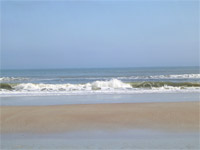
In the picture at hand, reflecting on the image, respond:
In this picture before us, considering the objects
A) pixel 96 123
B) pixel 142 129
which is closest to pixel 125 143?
pixel 142 129

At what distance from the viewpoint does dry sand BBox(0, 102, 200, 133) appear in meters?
7.86

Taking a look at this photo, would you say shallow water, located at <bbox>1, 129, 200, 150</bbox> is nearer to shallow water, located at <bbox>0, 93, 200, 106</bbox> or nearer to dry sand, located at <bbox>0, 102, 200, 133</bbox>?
dry sand, located at <bbox>0, 102, 200, 133</bbox>

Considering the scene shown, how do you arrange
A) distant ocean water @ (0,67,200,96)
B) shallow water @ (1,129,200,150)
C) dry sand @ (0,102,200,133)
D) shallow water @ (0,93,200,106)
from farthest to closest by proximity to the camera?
distant ocean water @ (0,67,200,96)
shallow water @ (0,93,200,106)
dry sand @ (0,102,200,133)
shallow water @ (1,129,200,150)

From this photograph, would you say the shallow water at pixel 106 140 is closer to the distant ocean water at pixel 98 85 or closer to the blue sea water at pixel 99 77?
the distant ocean water at pixel 98 85

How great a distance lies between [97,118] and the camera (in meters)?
8.93

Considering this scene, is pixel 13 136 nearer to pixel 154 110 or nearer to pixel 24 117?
pixel 24 117

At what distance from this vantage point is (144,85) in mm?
21609

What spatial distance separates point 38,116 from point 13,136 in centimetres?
248

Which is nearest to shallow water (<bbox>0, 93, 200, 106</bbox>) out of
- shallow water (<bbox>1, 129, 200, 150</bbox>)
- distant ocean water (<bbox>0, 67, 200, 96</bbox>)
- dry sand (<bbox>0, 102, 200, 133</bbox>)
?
dry sand (<bbox>0, 102, 200, 133</bbox>)

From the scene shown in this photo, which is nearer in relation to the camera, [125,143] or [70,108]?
[125,143]

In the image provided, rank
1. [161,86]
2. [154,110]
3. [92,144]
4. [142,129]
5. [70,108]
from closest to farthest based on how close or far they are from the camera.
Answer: [92,144] < [142,129] < [154,110] < [70,108] < [161,86]

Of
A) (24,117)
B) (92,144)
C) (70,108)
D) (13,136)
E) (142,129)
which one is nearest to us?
(92,144)

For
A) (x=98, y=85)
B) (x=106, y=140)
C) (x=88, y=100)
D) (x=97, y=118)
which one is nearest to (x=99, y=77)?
(x=98, y=85)

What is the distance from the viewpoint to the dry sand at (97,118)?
786 centimetres
